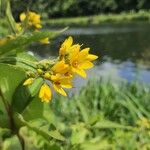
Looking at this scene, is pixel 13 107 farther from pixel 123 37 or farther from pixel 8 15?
pixel 123 37

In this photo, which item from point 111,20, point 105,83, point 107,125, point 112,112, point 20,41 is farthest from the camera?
point 111,20

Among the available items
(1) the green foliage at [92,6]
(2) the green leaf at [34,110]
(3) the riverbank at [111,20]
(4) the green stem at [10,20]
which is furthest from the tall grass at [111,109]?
(1) the green foliage at [92,6]

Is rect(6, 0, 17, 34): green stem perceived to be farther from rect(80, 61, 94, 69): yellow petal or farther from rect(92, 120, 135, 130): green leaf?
rect(92, 120, 135, 130): green leaf

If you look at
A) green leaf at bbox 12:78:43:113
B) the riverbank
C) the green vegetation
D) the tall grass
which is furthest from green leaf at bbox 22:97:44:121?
the riverbank

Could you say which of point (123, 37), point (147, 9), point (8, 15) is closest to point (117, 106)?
point (8, 15)

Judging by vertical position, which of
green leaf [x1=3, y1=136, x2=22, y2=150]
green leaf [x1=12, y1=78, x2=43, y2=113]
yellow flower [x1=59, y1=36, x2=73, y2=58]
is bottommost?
green leaf [x1=3, y1=136, x2=22, y2=150]

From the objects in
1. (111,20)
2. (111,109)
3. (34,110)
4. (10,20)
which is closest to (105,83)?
(111,109)

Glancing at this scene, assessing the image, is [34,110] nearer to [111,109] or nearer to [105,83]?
[111,109]
